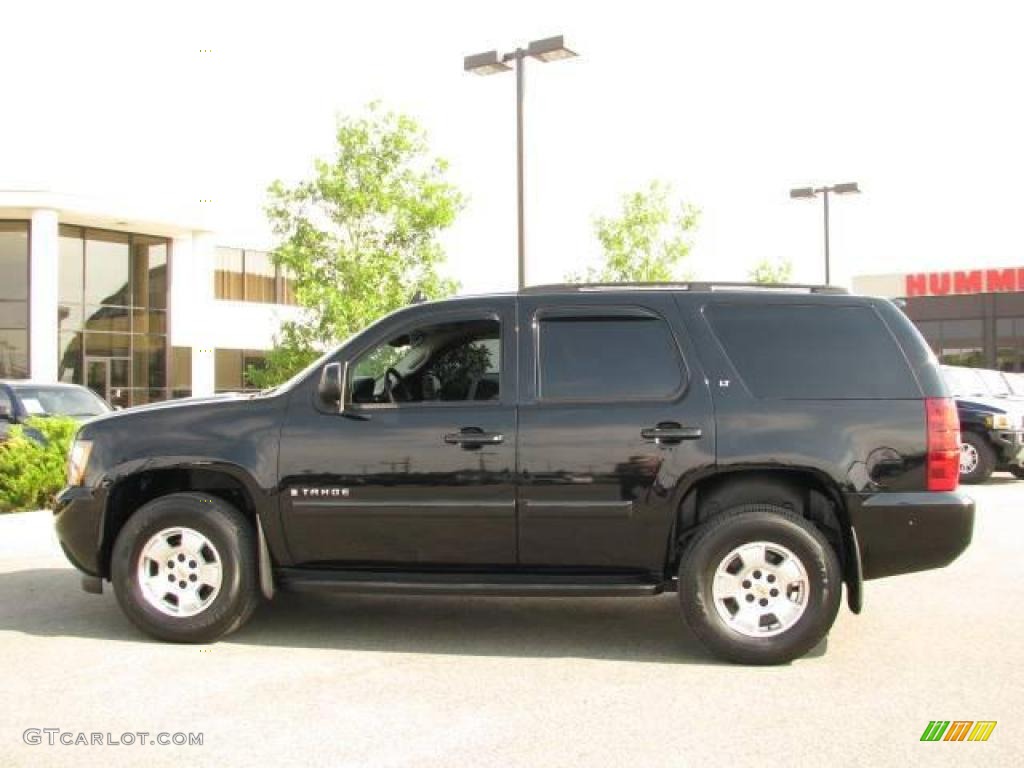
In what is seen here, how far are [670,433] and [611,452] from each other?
32cm

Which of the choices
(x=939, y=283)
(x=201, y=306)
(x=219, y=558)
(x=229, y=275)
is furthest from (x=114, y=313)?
(x=939, y=283)

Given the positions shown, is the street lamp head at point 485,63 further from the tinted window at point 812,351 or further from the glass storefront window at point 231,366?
the glass storefront window at point 231,366

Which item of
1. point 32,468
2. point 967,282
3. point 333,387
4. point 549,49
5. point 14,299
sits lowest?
point 32,468

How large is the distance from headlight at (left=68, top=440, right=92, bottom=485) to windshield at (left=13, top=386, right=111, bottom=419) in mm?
9162

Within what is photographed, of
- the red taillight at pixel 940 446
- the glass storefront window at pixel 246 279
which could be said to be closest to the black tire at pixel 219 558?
the red taillight at pixel 940 446

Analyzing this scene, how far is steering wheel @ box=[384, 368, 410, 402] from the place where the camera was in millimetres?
6250

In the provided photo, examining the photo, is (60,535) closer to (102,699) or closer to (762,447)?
(102,699)

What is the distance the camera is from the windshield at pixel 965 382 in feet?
52.1

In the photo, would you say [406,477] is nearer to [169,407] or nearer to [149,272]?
[169,407]

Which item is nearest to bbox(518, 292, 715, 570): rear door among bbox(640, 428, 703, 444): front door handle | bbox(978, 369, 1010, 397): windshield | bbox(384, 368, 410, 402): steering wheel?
bbox(640, 428, 703, 444): front door handle

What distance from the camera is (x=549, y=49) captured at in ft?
53.1

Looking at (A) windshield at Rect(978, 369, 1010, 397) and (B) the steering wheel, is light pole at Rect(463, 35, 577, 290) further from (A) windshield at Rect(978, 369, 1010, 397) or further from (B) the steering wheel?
(B) the steering wheel

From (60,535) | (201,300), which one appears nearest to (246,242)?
(201,300)
